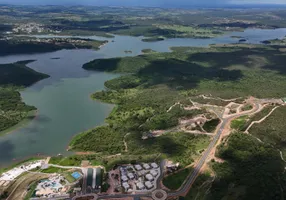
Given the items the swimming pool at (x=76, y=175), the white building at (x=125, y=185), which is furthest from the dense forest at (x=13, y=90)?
the white building at (x=125, y=185)

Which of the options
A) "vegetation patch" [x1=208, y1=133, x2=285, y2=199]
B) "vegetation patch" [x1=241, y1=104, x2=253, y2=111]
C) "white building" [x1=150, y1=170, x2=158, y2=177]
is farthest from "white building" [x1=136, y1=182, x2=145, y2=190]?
"vegetation patch" [x1=241, y1=104, x2=253, y2=111]

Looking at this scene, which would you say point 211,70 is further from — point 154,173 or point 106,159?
point 154,173

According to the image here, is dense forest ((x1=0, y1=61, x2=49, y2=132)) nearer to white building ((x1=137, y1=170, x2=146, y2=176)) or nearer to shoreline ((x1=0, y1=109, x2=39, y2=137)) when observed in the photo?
shoreline ((x1=0, y1=109, x2=39, y2=137))

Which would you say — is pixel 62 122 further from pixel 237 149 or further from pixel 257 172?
pixel 257 172

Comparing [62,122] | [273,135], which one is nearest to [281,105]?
[273,135]

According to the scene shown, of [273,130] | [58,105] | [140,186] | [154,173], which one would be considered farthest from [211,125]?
[58,105]
